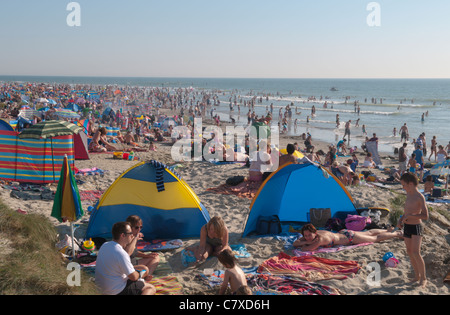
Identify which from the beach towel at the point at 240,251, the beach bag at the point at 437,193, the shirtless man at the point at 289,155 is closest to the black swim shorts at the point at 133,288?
the beach towel at the point at 240,251

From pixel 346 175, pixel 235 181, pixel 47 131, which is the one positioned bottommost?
pixel 235 181

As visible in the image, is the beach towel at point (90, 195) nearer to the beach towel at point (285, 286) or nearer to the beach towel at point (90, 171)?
the beach towel at point (90, 171)

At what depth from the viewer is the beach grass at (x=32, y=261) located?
3.36 metres

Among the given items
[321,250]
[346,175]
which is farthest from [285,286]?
[346,175]

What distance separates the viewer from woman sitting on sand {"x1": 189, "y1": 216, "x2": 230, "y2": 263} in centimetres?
520

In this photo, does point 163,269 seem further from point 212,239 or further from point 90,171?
point 90,171

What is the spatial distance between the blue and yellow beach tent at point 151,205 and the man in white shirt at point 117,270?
2236mm

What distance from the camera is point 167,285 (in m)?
4.53

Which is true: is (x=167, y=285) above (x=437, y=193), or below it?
below

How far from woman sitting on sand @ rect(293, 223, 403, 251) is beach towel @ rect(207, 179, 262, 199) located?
10.0 feet

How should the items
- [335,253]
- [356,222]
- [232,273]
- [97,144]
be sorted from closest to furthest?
[232,273]
[335,253]
[356,222]
[97,144]

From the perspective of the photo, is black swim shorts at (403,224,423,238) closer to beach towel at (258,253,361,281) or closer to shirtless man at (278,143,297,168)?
beach towel at (258,253,361,281)

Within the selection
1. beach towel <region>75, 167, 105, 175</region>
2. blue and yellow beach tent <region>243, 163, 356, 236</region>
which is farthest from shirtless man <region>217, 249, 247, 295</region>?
beach towel <region>75, 167, 105, 175</region>

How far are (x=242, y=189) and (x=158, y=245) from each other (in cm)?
352
